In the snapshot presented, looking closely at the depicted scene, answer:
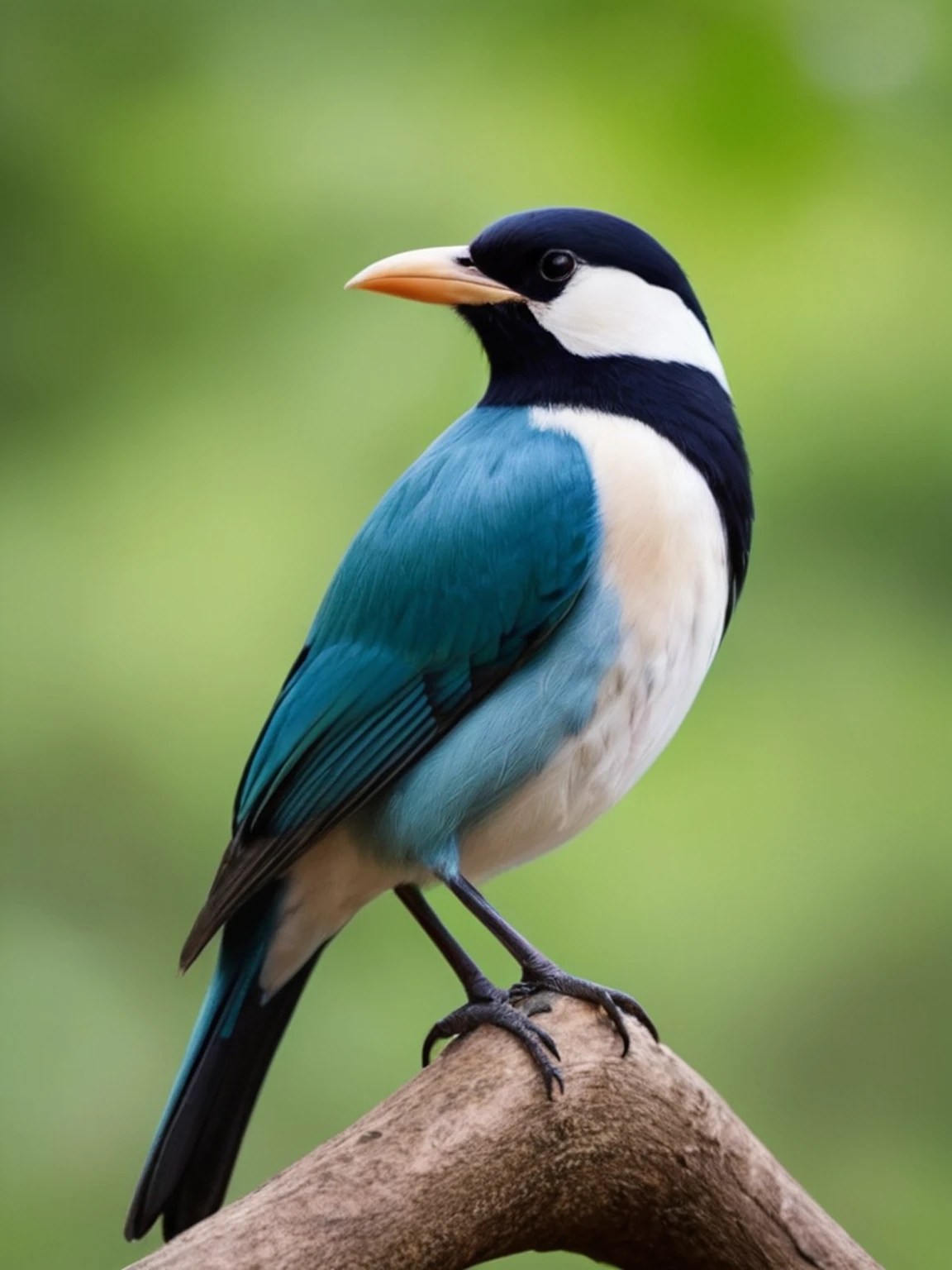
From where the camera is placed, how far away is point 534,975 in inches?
87.7

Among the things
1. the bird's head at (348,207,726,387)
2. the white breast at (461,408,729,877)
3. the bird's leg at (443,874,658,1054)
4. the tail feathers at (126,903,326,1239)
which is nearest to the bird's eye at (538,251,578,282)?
the bird's head at (348,207,726,387)

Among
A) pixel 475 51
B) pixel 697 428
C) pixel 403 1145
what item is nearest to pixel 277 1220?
pixel 403 1145

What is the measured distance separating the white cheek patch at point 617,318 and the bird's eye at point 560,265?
1 centimetres

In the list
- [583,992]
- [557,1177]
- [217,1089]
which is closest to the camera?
[557,1177]

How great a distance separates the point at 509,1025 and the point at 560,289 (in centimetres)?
87

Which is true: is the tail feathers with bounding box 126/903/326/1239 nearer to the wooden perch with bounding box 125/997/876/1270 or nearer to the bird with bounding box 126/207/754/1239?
the bird with bounding box 126/207/754/1239

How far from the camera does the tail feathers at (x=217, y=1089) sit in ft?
7.52

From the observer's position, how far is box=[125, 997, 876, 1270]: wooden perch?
1944 mm

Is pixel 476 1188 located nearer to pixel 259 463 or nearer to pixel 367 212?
pixel 259 463

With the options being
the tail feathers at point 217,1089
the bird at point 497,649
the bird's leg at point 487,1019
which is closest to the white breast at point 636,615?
the bird at point 497,649

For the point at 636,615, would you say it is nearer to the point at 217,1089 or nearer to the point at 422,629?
the point at 422,629

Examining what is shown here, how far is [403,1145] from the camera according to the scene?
6.56 ft

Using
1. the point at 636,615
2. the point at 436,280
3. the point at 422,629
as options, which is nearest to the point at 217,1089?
the point at 422,629

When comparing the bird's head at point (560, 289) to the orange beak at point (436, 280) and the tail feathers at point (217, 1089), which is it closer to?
the orange beak at point (436, 280)
